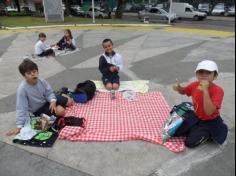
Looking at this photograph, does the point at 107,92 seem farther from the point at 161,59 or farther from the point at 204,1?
the point at 204,1

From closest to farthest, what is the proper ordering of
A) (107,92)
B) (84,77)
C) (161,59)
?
(107,92), (84,77), (161,59)

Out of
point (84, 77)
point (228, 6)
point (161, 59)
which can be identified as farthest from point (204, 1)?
point (84, 77)

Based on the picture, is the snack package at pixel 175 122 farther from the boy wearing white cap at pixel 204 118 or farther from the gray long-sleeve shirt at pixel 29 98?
the gray long-sleeve shirt at pixel 29 98

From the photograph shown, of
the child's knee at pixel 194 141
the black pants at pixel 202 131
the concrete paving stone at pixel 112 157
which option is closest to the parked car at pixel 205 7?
the black pants at pixel 202 131

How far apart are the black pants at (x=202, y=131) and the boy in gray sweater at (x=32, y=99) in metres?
1.93

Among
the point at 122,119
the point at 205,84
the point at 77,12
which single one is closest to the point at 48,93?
the point at 122,119

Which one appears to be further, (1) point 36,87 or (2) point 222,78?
(2) point 222,78

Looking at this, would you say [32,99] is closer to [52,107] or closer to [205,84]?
[52,107]

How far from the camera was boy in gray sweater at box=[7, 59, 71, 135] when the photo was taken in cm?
406

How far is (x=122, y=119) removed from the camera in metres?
4.47

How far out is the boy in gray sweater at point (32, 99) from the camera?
13.3ft

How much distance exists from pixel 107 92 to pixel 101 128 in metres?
1.56

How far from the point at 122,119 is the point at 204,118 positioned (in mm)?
1339

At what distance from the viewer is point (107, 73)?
6.00 meters
